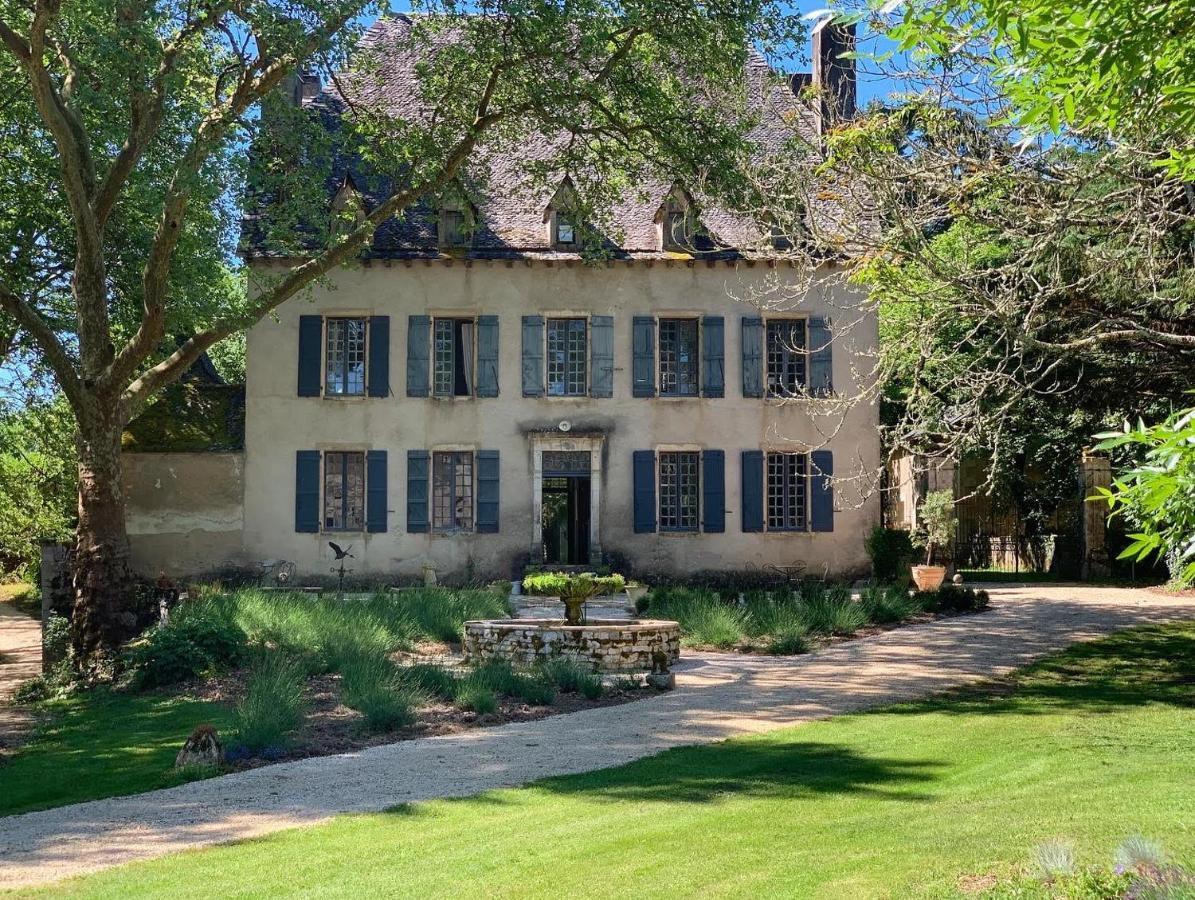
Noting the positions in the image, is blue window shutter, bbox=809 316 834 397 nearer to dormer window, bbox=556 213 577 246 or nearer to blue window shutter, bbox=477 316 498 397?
dormer window, bbox=556 213 577 246

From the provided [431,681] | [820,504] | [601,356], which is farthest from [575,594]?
[820,504]

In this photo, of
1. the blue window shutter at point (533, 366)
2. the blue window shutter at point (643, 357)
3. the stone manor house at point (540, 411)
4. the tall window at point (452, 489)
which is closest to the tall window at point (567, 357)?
the stone manor house at point (540, 411)

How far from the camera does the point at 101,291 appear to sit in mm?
14844

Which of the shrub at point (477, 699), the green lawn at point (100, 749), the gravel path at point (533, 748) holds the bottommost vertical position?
the green lawn at point (100, 749)

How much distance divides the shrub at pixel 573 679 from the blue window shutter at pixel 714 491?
10422mm

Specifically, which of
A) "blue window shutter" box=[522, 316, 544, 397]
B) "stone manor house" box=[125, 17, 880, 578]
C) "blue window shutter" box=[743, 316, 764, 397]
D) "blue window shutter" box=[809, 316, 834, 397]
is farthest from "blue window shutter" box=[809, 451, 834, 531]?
"blue window shutter" box=[522, 316, 544, 397]

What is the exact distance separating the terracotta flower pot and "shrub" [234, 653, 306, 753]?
12.9 meters

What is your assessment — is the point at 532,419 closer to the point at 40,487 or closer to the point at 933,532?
the point at 933,532

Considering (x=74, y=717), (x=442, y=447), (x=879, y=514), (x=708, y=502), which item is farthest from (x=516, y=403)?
(x=74, y=717)

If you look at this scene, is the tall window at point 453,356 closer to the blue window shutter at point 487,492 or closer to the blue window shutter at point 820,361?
the blue window shutter at point 487,492

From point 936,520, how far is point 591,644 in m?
11.1

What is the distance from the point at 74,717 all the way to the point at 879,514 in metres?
15.5

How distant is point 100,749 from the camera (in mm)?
10234

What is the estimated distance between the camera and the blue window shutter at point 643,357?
2305 centimetres
